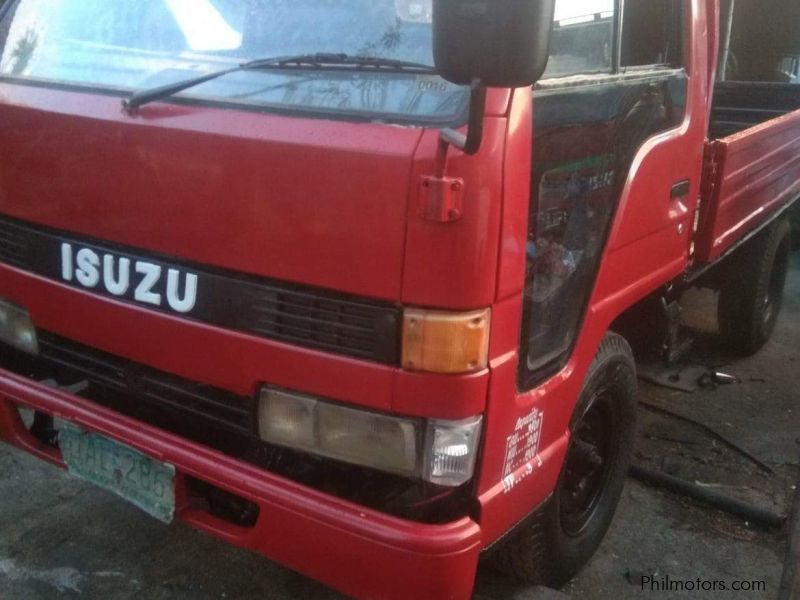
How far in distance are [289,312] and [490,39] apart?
75 centimetres

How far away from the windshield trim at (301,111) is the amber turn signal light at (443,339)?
40 cm

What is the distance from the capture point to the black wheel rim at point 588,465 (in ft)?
8.49

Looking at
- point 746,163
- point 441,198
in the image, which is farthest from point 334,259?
point 746,163

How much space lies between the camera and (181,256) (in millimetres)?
1980

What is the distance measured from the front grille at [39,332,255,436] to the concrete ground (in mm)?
604

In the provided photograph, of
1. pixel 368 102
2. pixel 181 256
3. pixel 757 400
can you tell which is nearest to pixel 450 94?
pixel 368 102

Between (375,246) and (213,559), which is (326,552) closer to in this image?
(375,246)

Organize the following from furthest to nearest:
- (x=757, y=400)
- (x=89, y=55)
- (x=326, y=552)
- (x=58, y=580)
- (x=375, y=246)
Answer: (x=757, y=400) < (x=58, y=580) < (x=89, y=55) < (x=326, y=552) < (x=375, y=246)

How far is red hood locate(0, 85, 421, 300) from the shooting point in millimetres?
1733

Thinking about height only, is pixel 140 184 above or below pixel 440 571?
above

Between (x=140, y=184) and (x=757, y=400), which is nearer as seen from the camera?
(x=140, y=184)

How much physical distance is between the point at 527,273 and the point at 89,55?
1.34 meters

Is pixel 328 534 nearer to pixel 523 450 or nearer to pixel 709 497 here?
pixel 523 450

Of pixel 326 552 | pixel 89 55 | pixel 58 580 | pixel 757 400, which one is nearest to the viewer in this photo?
pixel 326 552
